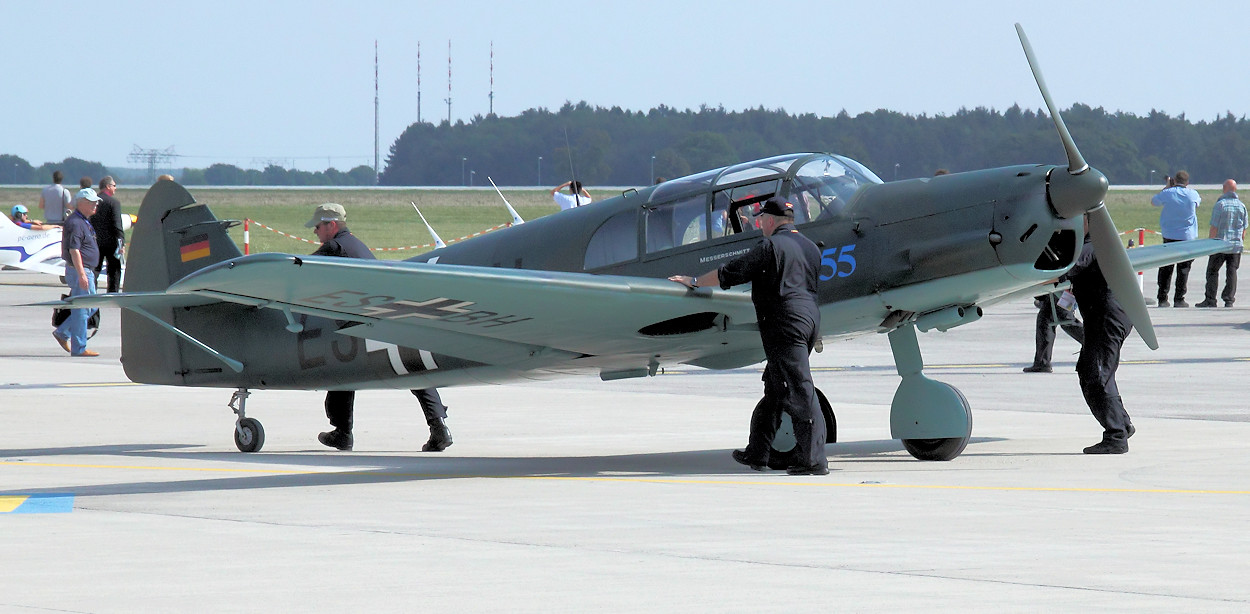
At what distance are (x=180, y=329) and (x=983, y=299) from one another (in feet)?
19.2

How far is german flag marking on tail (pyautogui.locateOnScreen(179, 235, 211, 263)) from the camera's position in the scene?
11.7 metres

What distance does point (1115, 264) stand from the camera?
10516 mm

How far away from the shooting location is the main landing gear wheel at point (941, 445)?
33.6 ft

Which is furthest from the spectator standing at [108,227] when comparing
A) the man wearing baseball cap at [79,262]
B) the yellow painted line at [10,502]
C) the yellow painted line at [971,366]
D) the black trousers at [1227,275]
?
the black trousers at [1227,275]

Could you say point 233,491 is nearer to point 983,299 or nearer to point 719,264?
point 719,264

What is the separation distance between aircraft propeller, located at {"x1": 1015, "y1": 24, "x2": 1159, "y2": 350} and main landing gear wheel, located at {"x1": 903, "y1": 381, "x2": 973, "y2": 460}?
4.50 ft

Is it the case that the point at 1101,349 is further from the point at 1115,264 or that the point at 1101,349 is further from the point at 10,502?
the point at 10,502

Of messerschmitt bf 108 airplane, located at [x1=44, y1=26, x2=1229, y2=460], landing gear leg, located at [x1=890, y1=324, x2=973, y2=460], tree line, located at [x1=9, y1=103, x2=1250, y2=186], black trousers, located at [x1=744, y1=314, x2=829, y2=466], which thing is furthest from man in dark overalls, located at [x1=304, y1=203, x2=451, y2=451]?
tree line, located at [x1=9, y1=103, x2=1250, y2=186]

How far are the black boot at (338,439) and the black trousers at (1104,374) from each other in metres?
5.24

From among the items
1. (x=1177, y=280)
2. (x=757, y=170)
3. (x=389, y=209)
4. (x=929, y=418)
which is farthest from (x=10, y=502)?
(x=389, y=209)

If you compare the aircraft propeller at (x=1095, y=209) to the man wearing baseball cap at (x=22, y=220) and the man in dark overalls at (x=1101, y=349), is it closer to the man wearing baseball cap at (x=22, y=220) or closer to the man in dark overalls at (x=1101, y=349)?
the man in dark overalls at (x=1101, y=349)

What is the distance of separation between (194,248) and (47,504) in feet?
12.2

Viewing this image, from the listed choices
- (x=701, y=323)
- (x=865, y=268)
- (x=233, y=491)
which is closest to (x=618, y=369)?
(x=701, y=323)

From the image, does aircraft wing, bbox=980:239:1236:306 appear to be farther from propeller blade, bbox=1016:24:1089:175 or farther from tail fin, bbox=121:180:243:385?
tail fin, bbox=121:180:243:385
